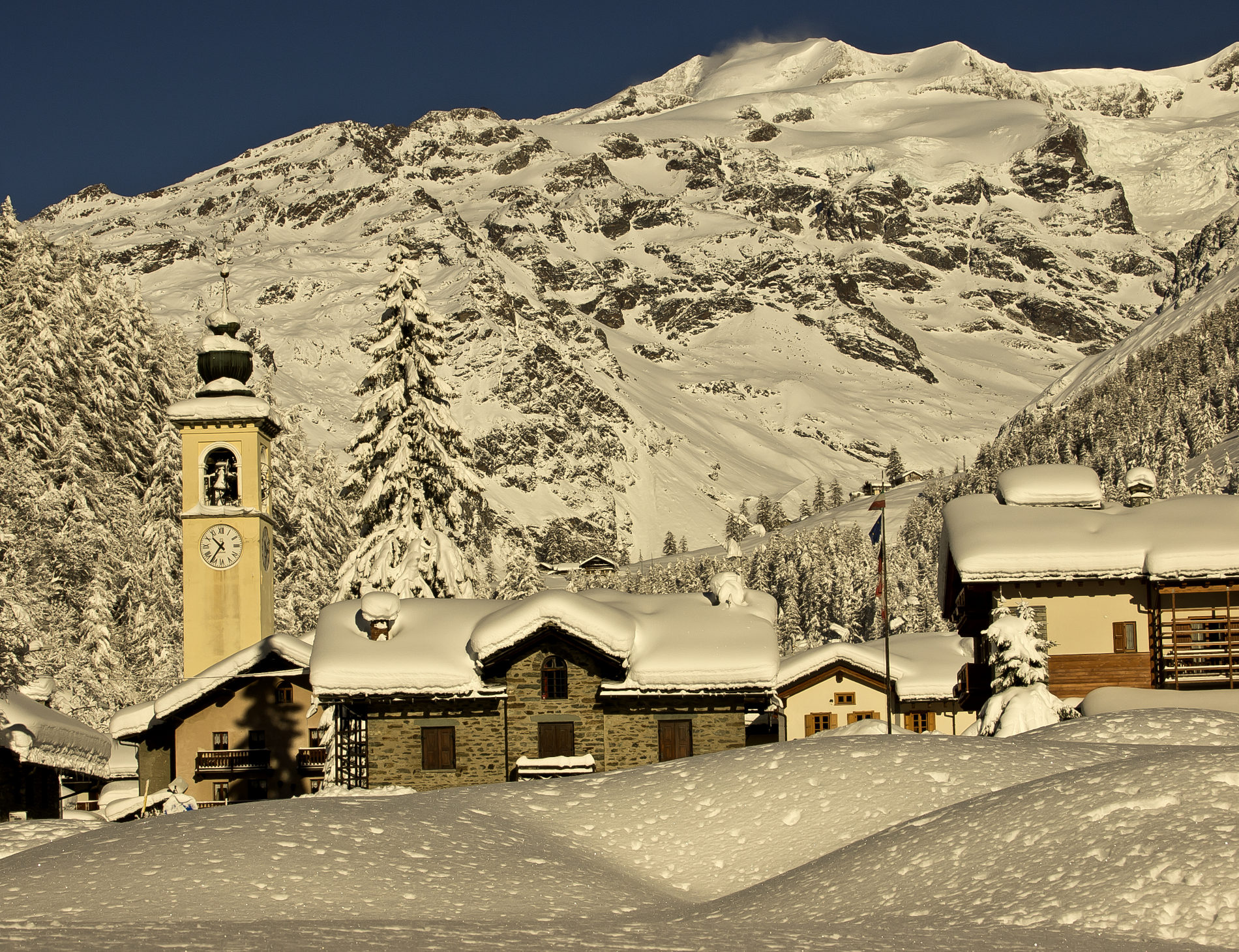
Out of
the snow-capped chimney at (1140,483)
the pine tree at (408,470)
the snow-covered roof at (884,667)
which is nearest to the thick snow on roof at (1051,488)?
the snow-capped chimney at (1140,483)

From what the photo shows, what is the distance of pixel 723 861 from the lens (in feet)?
71.5

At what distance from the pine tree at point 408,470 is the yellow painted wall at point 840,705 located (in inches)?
577

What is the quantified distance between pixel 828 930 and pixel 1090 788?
4.58 m

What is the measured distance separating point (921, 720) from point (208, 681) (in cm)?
2314

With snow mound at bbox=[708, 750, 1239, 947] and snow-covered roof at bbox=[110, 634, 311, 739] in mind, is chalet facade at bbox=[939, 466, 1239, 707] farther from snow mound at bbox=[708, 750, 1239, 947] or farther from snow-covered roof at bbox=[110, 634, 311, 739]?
snow mound at bbox=[708, 750, 1239, 947]

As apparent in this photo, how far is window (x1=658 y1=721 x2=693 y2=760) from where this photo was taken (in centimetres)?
3775

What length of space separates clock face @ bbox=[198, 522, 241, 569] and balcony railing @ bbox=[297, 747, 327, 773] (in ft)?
21.6

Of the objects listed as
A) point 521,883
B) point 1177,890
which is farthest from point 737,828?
point 1177,890

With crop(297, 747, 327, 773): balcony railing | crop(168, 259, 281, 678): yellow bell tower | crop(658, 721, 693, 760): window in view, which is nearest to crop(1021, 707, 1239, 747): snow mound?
crop(658, 721, 693, 760): window

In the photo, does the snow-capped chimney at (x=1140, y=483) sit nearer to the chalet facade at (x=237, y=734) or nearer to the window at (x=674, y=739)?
the window at (x=674, y=739)

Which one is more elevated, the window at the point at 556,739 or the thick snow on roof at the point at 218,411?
the thick snow on roof at the point at 218,411

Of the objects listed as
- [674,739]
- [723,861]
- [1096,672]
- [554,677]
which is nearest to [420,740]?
[554,677]

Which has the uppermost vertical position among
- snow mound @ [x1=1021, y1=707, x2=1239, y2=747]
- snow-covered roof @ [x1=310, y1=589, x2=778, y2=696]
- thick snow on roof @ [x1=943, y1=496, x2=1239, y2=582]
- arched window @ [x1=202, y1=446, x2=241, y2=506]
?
arched window @ [x1=202, y1=446, x2=241, y2=506]

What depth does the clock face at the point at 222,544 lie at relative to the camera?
47844mm
